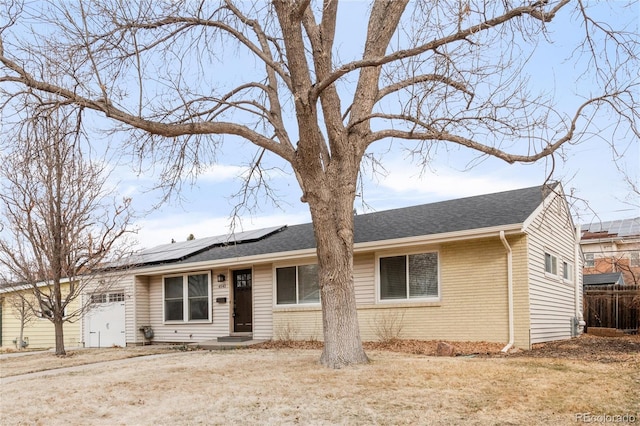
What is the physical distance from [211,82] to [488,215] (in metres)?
6.63

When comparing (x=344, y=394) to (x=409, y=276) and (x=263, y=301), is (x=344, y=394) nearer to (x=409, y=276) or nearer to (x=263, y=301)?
(x=409, y=276)

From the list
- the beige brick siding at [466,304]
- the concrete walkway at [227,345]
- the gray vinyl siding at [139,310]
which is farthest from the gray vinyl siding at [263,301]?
the gray vinyl siding at [139,310]

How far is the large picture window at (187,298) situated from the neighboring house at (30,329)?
4.38 metres

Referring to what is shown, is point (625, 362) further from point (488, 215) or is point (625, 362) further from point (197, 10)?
point (197, 10)

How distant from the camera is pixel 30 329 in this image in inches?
904

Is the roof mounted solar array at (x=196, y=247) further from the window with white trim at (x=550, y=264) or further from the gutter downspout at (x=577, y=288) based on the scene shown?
the gutter downspout at (x=577, y=288)

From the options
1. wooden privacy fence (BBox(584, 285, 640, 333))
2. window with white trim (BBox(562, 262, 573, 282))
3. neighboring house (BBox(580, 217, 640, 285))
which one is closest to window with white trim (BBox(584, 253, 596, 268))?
neighboring house (BBox(580, 217, 640, 285))

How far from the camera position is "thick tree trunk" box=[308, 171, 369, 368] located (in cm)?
887

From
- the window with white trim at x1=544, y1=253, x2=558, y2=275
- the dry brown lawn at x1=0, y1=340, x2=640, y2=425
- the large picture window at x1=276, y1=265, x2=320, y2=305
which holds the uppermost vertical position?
the window with white trim at x1=544, y1=253, x2=558, y2=275

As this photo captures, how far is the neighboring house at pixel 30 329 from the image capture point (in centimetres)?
2100

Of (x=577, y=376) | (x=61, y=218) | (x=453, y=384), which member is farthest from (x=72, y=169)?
(x=577, y=376)

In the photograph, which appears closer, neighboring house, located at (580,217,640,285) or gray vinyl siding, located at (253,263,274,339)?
gray vinyl siding, located at (253,263,274,339)

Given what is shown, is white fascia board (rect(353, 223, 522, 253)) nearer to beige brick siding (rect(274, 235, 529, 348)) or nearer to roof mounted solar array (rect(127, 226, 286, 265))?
beige brick siding (rect(274, 235, 529, 348))

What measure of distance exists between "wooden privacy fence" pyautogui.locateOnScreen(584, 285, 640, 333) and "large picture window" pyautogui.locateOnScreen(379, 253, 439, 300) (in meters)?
9.39
